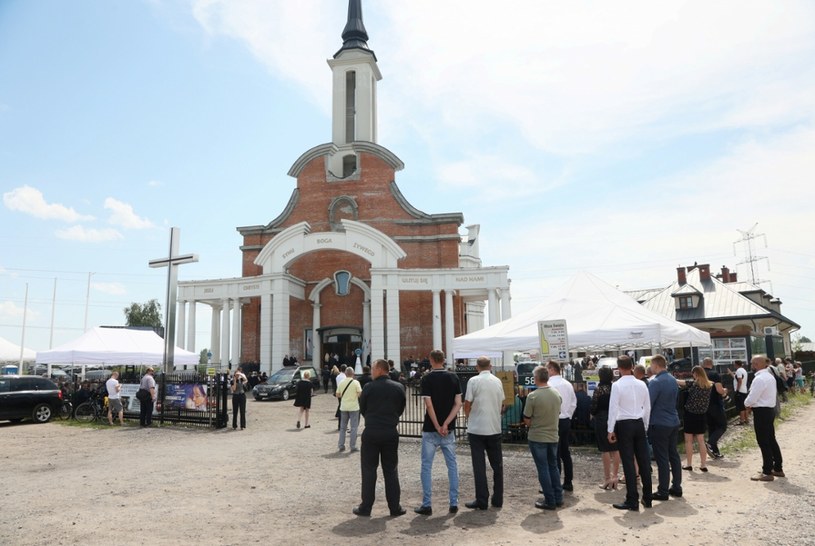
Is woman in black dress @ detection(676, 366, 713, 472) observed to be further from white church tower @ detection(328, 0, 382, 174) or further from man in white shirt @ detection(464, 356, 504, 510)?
white church tower @ detection(328, 0, 382, 174)

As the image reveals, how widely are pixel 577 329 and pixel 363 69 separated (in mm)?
32285

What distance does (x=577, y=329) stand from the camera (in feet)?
38.6

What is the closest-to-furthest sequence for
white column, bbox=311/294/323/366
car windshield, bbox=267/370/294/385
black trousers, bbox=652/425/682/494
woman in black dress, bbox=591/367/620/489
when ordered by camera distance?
black trousers, bbox=652/425/682/494
woman in black dress, bbox=591/367/620/489
car windshield, bbox=267/370/294/385
white column, bbox=311/294/323/366

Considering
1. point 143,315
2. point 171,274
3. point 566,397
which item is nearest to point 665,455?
point 566,397

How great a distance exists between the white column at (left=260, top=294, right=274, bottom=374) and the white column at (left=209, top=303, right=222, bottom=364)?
467 centimetres

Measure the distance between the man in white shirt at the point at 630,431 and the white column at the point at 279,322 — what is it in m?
25.3

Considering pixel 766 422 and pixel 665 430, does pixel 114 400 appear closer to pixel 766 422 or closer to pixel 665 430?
pixel 665 430

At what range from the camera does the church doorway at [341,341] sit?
3400 cm

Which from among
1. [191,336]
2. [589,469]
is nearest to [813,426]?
[589,469]

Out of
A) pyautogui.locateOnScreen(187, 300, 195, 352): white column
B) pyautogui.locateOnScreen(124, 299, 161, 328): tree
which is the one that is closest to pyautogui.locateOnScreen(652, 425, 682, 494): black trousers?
pyautogui.locateOnScreen(187, 300, 195, 352): white column

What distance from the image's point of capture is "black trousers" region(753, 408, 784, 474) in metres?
8.38

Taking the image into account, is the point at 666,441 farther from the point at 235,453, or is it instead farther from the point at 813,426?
the point at 813,426

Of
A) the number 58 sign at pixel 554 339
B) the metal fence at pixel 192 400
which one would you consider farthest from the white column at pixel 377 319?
the number 58 sign at pixel 554 339

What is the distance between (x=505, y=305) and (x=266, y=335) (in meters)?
12.9
